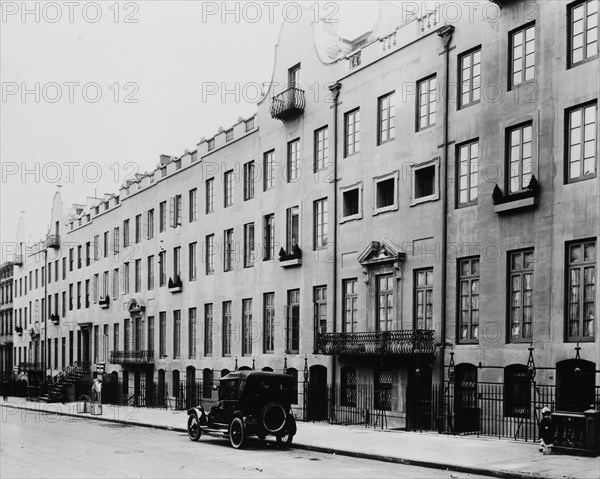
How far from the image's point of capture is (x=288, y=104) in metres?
32.2

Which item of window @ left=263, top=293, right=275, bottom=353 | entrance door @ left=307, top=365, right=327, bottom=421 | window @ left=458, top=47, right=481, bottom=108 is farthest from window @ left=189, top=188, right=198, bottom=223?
window @ left=458, top=47, right=481, bottom=108

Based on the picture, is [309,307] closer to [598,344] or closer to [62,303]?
[598,344]

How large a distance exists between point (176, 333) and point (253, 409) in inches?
936

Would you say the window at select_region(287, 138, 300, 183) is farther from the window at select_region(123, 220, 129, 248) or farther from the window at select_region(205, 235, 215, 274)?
the window at select_region(123, 220, 129, 248)

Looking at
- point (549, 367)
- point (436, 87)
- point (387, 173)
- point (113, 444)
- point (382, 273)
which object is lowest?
point (113, 444)

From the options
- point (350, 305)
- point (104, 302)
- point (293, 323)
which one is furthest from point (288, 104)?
point (104, 302)

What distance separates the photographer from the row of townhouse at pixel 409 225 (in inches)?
815

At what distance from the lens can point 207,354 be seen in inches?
1569

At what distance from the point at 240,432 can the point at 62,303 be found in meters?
47.7

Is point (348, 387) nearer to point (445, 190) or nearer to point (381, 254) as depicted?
point (381, 254)

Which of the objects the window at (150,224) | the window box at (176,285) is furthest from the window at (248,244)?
the window at (150,224)

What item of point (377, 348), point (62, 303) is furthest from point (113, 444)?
point (62, 303)

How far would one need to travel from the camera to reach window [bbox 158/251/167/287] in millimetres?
45312

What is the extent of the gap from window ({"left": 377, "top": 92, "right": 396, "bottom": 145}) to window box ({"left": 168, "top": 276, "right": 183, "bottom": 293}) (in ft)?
61.8
